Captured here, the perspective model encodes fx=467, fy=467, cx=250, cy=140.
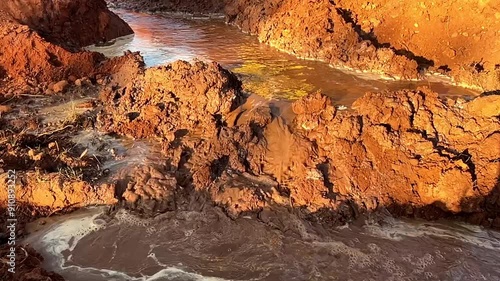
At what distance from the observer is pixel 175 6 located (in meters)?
18.2

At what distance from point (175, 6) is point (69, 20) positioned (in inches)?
266

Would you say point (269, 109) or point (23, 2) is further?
point (23, 2)

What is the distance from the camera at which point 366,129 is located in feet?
23.8

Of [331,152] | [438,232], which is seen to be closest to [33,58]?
[331,152]

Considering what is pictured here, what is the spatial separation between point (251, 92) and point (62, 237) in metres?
4.21

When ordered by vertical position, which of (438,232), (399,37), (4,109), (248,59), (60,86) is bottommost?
(4,109)

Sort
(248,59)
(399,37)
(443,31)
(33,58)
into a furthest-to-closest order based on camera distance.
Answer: (248,59)
(399,37)
(443,31)
(33,58)

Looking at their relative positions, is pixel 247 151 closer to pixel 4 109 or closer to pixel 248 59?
pixel 248 59

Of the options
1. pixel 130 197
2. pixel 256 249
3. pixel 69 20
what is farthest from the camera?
pixel 69 20

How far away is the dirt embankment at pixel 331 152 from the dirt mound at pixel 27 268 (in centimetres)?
146

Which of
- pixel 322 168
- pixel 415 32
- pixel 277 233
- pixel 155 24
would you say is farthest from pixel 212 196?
pixel 155 24

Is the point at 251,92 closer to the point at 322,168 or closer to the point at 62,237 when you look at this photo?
the point at 322,168

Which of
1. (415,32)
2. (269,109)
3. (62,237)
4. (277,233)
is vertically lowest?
(62,237)

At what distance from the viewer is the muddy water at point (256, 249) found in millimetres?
5637
